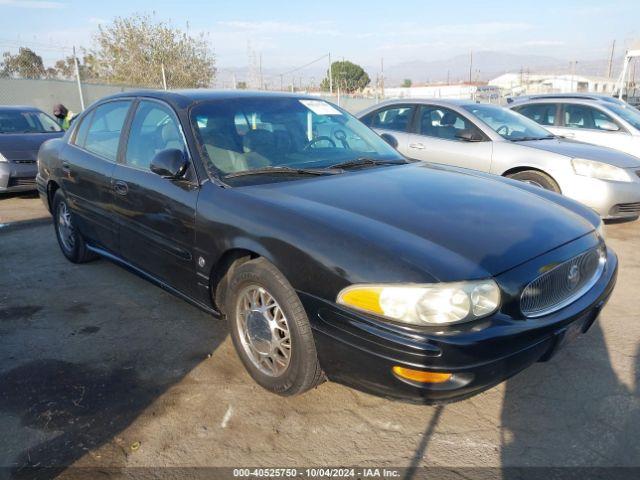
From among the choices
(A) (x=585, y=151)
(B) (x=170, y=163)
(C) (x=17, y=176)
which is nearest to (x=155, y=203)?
(B) (x=170, y=163)

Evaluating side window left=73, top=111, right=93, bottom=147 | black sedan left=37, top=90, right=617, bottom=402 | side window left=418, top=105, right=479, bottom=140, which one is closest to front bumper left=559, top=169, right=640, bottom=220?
side window left=418, top=105, right=479, bottom=140

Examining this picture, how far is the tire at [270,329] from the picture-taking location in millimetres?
2330

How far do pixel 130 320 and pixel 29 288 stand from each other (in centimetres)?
124

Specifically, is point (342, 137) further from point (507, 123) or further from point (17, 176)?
point (17, 176)

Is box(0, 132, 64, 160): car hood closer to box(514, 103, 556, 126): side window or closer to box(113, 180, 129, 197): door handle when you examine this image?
box(113, 180, 129, 197): door handle

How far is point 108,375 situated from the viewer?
112 inches

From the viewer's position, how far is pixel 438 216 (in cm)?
246

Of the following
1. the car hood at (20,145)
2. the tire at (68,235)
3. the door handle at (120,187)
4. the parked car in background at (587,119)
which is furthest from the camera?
the parked car in background at (587,119)

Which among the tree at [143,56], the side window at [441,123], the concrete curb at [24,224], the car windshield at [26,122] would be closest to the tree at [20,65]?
the tree at [143,56]

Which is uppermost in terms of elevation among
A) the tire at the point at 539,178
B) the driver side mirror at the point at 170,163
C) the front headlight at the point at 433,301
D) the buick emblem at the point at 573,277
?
the driver side mirror at the point at 170,163

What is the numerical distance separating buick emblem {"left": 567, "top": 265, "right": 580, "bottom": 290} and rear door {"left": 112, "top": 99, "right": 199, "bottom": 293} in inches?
79.3

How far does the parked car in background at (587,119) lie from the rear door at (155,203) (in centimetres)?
706

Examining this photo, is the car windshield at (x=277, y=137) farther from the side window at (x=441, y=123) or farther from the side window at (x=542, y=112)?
the side window at (x=542, y=112)

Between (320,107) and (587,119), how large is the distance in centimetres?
667
